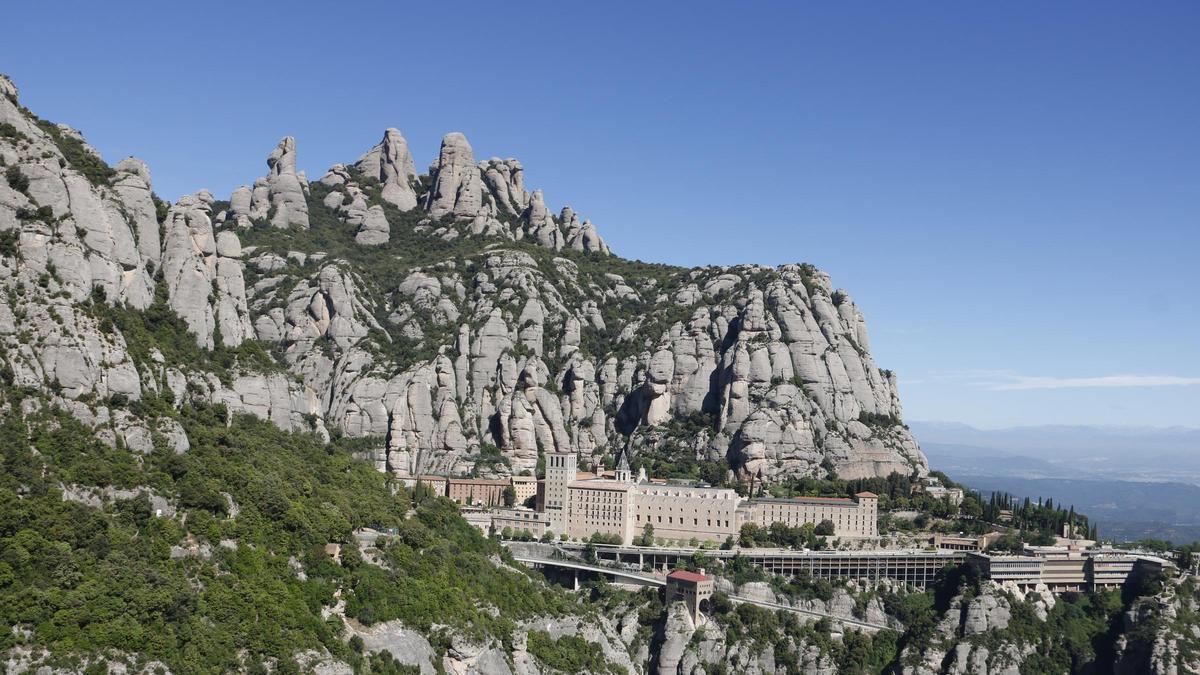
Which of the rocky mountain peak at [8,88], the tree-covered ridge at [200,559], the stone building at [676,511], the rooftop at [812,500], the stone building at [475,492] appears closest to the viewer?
the tree-covered ridge at [200,559]

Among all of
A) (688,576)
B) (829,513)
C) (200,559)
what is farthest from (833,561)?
(200,559)

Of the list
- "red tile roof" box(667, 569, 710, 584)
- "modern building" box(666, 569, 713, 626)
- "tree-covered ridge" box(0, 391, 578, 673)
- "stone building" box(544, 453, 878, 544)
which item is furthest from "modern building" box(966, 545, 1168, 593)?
"tree-covered ridge" box(0, 391, 578, 673)

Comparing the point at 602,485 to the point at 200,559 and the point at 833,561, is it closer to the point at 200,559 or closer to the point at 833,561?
the point at 833,561

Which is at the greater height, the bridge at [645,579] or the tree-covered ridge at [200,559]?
the tree-covered ridge at [200,559]

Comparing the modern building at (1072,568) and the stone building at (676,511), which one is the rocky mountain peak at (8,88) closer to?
the stone building at (676,511)

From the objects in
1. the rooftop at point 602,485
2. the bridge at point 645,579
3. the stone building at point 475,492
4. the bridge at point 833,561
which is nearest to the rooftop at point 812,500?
the bridge at point 833,561

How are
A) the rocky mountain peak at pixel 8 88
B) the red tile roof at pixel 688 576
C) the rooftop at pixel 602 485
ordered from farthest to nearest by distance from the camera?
the rooftop at pixel 602 485
the red tile roof at pixel 688 576
the rocky mountain peak at pixel 8 88

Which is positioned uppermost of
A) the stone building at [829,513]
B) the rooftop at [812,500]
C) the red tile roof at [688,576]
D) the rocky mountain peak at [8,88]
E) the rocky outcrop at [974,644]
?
the rocky mountain peak at [8,88]

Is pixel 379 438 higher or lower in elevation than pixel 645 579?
higher
